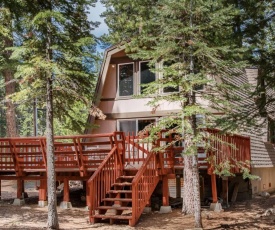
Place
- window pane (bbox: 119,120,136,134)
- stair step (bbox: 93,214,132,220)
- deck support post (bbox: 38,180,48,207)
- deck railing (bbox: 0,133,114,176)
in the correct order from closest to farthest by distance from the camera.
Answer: stair step (bbox: 93,214,132,220)
deck railing (bbox: 0,133,114,176)
deck support post (bbox: 38,180,48,207)
window pane (bbox: 119,120,136,134)

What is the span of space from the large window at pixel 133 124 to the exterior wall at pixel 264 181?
4714 millimetres

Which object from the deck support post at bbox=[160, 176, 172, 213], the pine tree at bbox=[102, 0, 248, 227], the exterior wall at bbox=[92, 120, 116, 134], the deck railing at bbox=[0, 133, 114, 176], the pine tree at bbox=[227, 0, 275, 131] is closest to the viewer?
the pine tree at bbox=[102, 0, 248, 227]

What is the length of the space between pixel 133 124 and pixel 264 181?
22.0ft

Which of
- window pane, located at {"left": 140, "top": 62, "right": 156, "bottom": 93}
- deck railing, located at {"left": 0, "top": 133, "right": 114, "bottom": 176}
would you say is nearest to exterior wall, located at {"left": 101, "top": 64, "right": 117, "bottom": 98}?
window pane, located at {"left": 140, "top": 62, "right": 156, "bottom": 93}

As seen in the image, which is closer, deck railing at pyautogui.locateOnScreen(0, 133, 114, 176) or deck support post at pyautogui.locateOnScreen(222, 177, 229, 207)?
deck railing at pyautogui.locateOnScreen(0, 133, 114, 176)

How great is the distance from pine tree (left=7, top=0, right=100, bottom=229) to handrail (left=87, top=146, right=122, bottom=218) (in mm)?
1106

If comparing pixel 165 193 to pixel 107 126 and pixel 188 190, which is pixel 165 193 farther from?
pixel 107 126

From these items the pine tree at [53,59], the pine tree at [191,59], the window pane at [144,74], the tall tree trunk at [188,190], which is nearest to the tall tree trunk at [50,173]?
the pine tree at [53,59]

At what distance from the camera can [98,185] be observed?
33.2ft

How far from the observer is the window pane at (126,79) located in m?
16.2

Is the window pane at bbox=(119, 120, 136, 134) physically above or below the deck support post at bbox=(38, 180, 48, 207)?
above

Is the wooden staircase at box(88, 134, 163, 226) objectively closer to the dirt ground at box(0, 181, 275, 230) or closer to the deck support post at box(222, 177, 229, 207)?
the dirt ground at box(0, 181, 275, 230)

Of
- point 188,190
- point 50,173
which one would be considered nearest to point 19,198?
point 50,173

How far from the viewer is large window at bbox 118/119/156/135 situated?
15.9 metres
